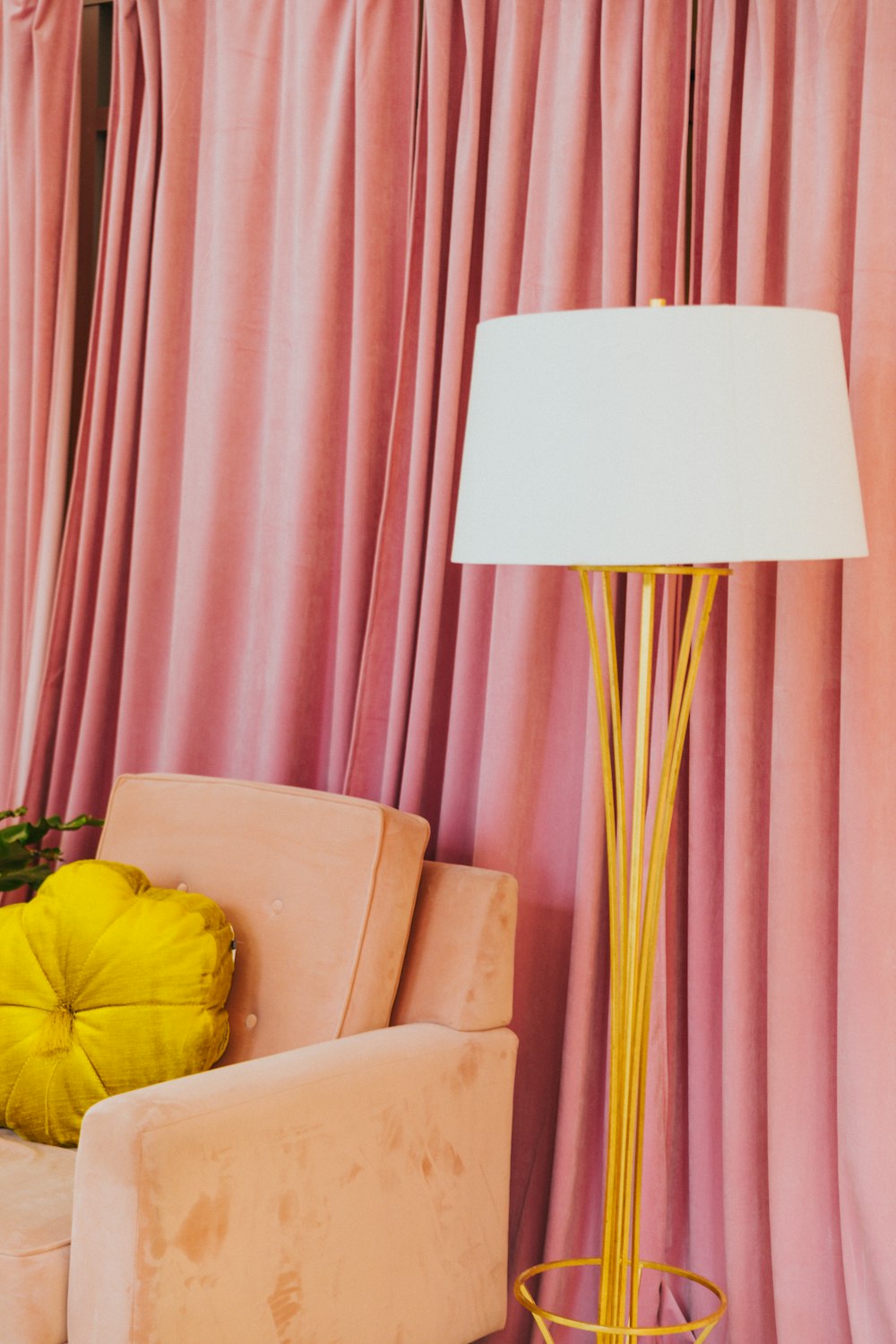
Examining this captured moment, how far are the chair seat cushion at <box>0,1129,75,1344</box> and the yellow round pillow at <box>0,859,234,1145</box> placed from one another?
0.19m

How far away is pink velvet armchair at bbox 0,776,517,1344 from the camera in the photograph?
1.51m

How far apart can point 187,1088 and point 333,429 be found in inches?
53.0

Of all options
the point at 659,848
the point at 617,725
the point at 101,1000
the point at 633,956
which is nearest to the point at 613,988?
the point at 633,956

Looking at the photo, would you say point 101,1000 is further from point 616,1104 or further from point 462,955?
point 616,1104

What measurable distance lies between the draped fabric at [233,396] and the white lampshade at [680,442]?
931 millimetres

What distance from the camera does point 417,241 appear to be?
244cm

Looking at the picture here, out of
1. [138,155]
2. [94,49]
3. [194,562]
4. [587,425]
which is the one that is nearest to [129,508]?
[194,562]

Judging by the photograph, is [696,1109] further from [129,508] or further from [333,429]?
[129,508]

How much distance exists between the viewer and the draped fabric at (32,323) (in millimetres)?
2852

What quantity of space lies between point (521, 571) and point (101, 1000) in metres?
0.95

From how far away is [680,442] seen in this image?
152cm

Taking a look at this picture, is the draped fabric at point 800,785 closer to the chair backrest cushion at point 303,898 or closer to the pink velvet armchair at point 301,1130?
the pink velvet armchair at point 301,1130

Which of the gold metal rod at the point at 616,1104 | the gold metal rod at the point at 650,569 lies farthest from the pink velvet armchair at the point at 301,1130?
the gold metal rod at the point at 650,569

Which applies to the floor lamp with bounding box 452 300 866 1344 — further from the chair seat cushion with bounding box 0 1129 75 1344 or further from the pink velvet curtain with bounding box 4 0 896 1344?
the chair seat cushion with bounding box 0 1129 75 1344
